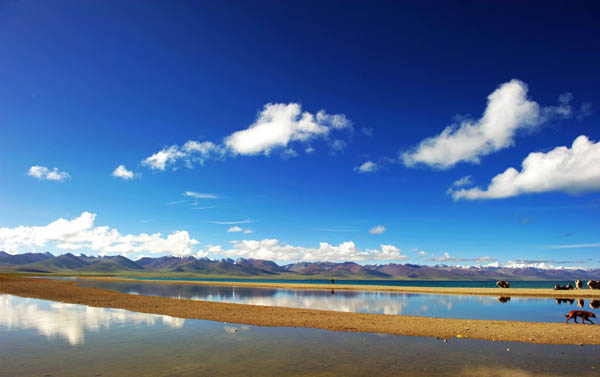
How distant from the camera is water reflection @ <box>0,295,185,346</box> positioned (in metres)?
21.9

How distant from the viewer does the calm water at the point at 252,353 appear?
47.2ft

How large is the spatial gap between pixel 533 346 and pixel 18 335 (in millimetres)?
30739

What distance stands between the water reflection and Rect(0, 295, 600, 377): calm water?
0.44 feet

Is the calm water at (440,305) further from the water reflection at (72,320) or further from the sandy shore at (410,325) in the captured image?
the water reflection at (72,320)

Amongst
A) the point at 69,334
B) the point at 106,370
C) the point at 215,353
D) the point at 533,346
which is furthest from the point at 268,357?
the point at 533,346

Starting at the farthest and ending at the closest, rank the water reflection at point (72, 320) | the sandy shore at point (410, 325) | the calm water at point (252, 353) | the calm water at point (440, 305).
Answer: the calm water at point (440, 305) → the sandy shore at point (410, 325) → the water reflection at point (72, 320) → the calm water at point (252, 353)

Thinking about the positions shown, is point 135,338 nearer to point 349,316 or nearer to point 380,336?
point 380,336

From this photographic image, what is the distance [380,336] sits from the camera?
22312 mm

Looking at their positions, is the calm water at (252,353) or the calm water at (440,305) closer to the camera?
the calm water at (252,353)

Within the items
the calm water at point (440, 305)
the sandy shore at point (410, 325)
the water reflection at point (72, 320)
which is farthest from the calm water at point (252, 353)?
the calm water at point (440, 305)

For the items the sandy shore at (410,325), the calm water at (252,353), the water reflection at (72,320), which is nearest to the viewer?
the calm water at (252,353)

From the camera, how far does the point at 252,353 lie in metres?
17.3

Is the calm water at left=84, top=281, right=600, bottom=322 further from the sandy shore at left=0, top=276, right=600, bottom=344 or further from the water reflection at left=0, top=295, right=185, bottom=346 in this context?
the water reflection at left=0, top=295, right=185, bottom=346

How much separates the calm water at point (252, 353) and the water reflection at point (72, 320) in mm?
135
